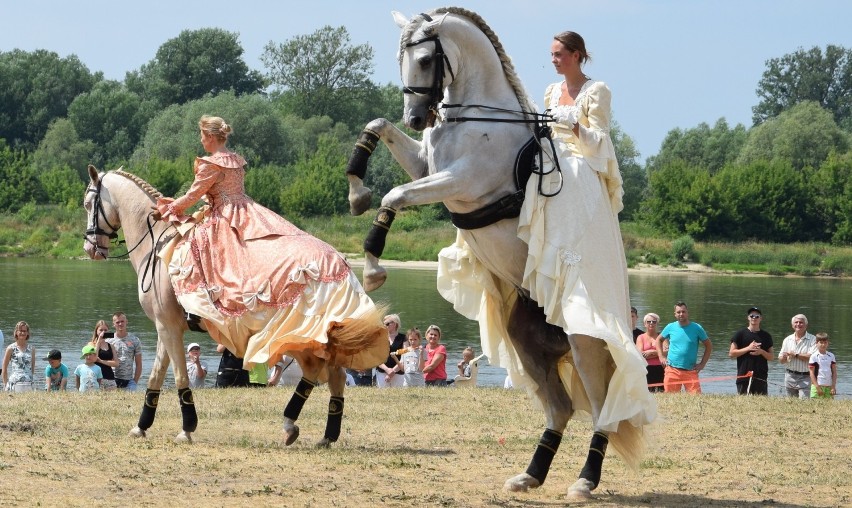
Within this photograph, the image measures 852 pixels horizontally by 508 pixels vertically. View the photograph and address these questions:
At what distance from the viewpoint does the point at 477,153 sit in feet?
26.8

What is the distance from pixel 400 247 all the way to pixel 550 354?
54.0 meters

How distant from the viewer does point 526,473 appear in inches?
332

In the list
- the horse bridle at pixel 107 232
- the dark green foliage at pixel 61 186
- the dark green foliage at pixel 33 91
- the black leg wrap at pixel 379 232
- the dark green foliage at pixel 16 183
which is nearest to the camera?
the black leg wrap at pixel 379 232

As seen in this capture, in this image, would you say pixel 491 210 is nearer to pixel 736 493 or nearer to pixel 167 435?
pixel 736 493

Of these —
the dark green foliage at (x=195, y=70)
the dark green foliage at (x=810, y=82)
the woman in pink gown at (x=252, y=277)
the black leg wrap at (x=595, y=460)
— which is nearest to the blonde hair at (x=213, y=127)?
the woman in pink gown at (x=252, y=277)

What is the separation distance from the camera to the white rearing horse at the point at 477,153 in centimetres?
816

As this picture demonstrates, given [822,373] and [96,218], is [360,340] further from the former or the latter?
[822,373]

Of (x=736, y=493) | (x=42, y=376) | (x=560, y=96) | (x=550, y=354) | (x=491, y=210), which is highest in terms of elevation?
(x=560, y=96)

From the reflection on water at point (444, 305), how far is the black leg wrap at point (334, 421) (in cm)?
1216

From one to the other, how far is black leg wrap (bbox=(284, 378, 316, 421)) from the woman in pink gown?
328 millimetres

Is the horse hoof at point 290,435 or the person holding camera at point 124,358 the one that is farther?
the person holding camera at point 124,358

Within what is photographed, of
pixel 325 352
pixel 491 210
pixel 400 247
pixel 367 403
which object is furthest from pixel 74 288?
pixel 491 210

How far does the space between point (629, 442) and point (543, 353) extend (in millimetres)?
887

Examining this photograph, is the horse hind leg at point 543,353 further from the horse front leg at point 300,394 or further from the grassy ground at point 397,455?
the horse front leg at point 300,394
